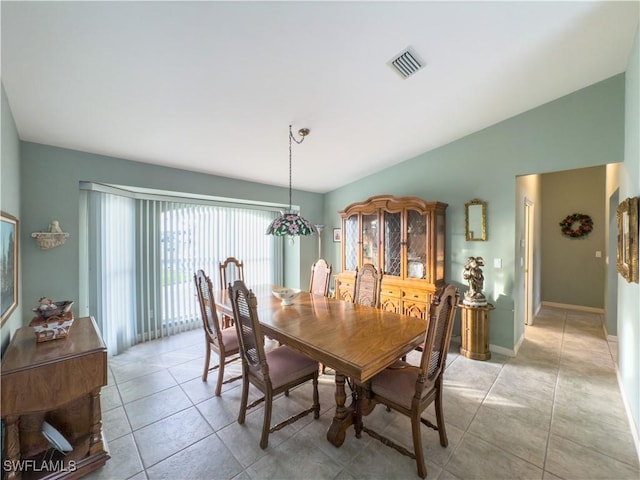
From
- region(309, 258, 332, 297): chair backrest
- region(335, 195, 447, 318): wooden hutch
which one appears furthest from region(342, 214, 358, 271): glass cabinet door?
region(309, 258, 332, 297): chair backrest

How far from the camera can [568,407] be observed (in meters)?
2.18

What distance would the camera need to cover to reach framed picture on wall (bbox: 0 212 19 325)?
165 centimetres

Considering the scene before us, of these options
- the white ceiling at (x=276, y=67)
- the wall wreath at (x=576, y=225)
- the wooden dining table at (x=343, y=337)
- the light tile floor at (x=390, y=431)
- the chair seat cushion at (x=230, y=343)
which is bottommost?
the light tile floor at (x=390, y=431)

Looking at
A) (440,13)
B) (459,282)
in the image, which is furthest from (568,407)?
(440,13)

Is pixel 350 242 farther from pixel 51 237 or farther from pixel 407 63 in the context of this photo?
pixel 51 237

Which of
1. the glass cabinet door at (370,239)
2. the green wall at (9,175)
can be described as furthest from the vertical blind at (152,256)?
the glass cabinet door at (370,239)

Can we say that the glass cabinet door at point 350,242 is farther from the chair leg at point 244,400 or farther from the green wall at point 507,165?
the chair leg at point 244,400

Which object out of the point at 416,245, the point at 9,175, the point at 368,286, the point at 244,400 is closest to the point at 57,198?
the point at 9,175

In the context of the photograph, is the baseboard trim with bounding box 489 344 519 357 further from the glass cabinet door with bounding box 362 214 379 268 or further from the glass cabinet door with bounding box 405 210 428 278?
the glass cabinet door with bounding box 362 214 379 268

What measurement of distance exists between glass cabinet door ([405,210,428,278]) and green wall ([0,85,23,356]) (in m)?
3.74

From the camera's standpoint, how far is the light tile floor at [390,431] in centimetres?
161

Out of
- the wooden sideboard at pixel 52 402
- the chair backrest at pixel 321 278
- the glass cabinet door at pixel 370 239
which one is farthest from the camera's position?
the glass cabinet door at pixel 370 239

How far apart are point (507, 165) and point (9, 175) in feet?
15.2

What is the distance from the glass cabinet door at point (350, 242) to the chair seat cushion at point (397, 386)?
2.48 m
